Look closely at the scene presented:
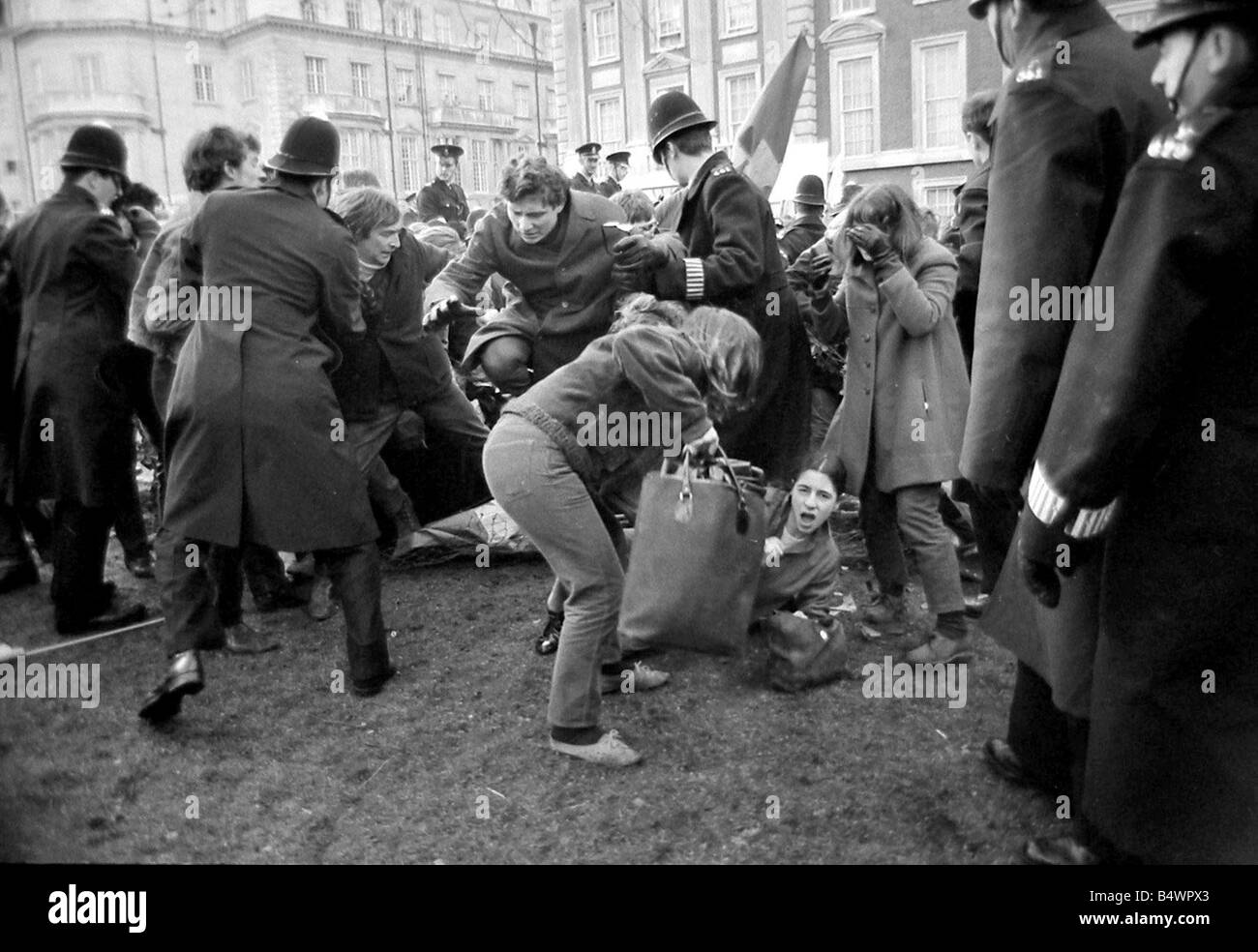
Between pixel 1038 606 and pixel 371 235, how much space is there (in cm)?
334

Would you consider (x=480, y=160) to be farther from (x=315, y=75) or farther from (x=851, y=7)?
(x=851, y=7)

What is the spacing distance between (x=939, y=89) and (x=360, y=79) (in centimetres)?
1400

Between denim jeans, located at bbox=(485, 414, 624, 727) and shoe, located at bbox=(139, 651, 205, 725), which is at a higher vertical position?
denim jeans, located at bbox=(485, 414, 624, 727)

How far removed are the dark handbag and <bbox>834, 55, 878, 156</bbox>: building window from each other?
48.7ft

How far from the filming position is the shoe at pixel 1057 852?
8.36 feet

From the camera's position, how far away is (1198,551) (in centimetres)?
197

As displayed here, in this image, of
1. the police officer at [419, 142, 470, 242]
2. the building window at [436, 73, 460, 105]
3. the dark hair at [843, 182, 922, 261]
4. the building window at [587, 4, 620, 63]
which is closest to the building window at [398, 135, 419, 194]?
the building window at [436, 73, 460, 105]

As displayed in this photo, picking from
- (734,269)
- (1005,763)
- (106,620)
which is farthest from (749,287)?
(106,620)

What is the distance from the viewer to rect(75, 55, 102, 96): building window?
131 inches

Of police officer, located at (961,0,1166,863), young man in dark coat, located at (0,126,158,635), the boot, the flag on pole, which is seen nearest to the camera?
police officer, located at (961,0,1166,863)

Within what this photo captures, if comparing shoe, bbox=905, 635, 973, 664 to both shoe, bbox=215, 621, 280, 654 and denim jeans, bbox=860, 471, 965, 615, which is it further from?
shoe, bbox=215, 621, 280, 654

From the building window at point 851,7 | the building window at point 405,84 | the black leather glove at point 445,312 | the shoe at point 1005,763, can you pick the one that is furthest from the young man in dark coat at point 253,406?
the building window at point 851,7

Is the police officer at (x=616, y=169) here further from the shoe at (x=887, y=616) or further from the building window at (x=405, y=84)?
the shoe at (x=887, y=616)

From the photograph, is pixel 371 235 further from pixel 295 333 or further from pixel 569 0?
pixel 569 0
